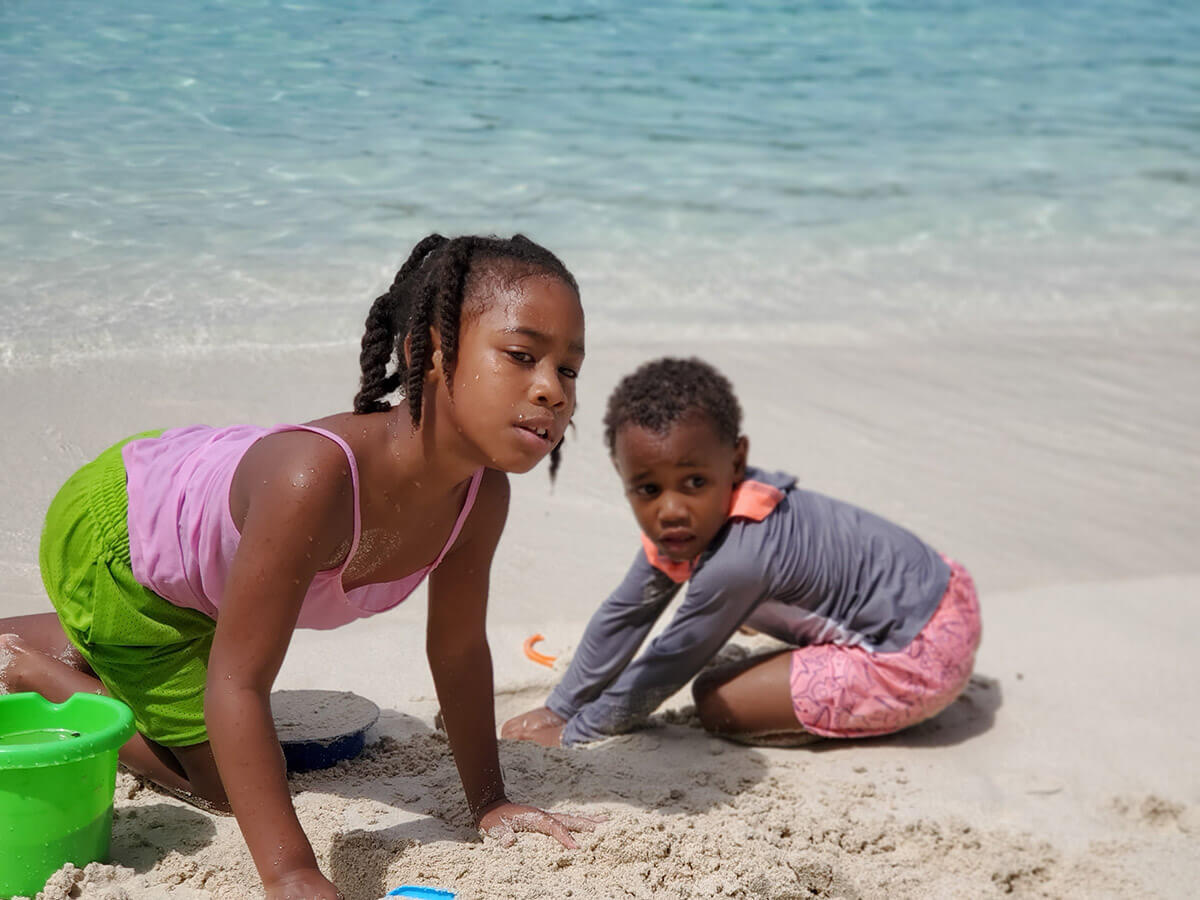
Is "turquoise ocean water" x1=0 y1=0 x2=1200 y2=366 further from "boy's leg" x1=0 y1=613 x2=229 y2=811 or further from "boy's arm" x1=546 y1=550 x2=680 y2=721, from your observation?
"boy's arm" x1=546 y1=550 x2=680 y2=721

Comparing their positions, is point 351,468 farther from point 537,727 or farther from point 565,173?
point 565,173

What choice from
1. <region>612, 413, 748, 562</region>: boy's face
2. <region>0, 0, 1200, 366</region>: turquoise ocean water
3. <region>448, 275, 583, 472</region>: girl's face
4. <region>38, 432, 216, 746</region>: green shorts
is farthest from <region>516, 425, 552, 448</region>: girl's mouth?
<region>0, 0, 1200, 366</region>: turquoise ocean water

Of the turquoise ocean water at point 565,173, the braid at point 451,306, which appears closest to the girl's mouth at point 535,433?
the braid at point 451,306

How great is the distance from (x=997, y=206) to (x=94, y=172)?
550cm

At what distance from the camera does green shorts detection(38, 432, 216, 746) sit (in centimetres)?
254

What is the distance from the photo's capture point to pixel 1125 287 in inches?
276

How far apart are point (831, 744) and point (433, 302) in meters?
1.79

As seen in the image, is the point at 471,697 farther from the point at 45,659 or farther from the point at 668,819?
the point at 45,659

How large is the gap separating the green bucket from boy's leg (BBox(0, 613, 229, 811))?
0.94 feet

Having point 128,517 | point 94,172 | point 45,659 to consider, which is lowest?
point 45,659

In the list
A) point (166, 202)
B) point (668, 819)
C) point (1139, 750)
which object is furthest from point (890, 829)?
point (166, 202)

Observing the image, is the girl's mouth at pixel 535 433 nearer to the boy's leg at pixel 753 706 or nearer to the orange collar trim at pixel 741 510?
the orange collar trim at pixel 741 510

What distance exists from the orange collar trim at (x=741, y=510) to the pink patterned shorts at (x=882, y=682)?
387 mm

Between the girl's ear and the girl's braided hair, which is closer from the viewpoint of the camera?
the girl's braided hair
